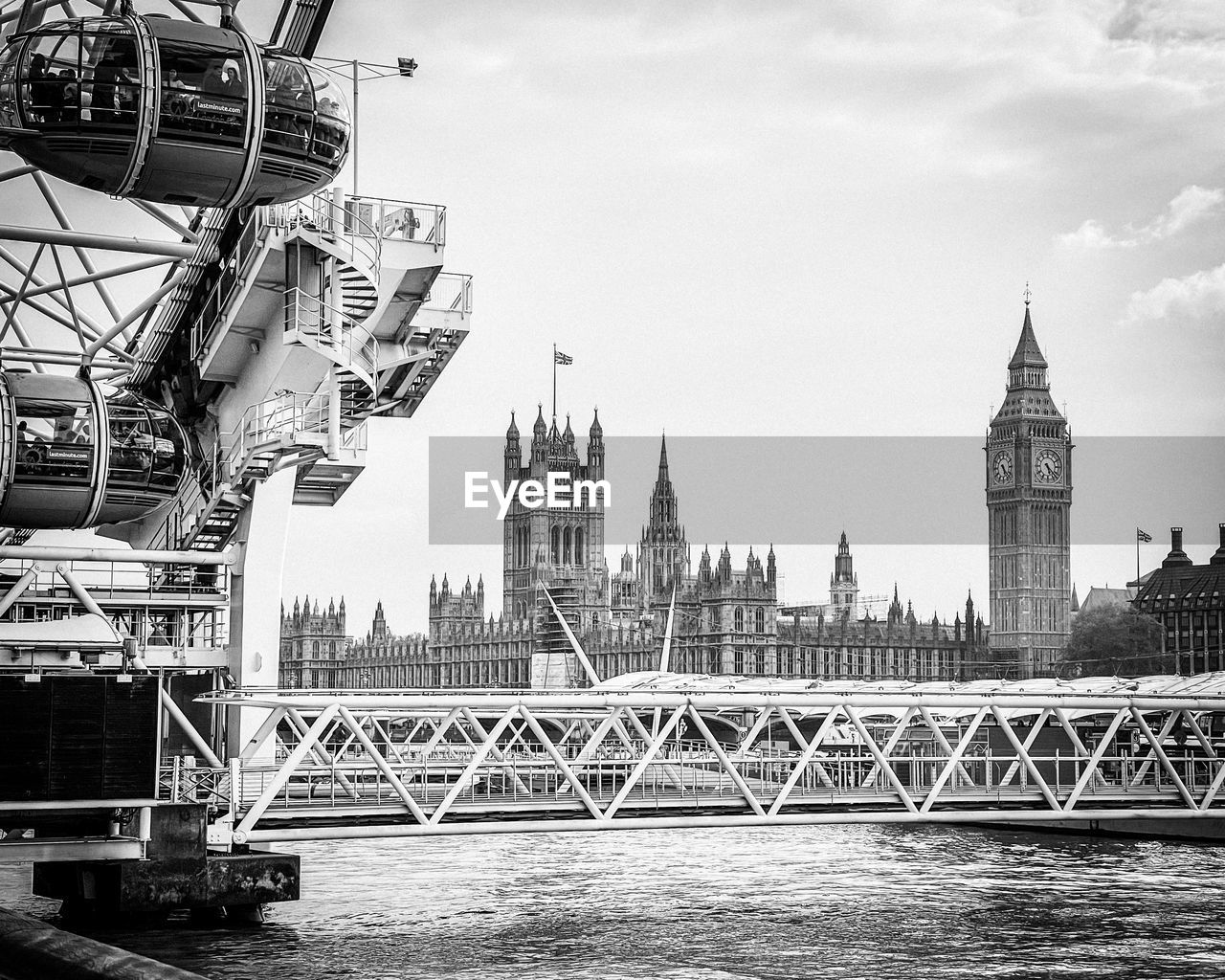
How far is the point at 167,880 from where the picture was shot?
19.3 meters

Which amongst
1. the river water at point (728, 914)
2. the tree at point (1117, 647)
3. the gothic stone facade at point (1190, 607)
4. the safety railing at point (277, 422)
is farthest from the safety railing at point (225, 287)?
the gothic stone facade at point (1190, 607)

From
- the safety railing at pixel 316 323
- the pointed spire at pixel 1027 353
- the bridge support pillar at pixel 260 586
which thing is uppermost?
the pointed spire at pixel 1027 353

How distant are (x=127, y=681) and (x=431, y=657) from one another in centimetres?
13522

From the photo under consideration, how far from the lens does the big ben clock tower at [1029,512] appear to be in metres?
153

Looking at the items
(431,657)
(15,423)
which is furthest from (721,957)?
(431,657)

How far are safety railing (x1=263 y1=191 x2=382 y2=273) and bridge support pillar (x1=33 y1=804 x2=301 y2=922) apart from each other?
8691 mm

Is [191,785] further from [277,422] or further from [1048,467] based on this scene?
[1048,467]

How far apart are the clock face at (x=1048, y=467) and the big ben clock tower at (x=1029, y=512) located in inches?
3.4

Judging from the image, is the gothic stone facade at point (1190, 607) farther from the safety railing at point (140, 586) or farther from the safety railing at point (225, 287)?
the safety railing at point (225, 287)

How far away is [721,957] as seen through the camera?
64.7ft

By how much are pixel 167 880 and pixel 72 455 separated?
18.8ft

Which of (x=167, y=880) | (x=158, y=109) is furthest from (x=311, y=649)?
(x=158, y=109)

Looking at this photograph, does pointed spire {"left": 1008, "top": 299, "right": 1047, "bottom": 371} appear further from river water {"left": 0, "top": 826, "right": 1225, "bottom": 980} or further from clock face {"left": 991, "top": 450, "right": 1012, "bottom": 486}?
river water {"left": 0, "top": 826, "right": 1225, "bottom": 980}

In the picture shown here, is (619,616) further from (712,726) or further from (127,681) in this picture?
(127,681)
